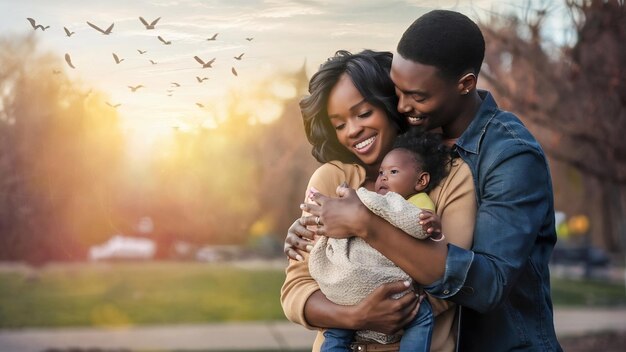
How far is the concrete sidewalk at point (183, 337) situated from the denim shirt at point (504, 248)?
22.0 ft

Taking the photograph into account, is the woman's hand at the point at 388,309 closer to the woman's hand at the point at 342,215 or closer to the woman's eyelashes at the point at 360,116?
the woman's hand at the point at 342,215

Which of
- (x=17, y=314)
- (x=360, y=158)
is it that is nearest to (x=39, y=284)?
(x=17, y=314)

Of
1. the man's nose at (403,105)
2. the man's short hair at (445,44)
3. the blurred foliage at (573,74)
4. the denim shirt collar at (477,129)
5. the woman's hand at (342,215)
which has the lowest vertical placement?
the blurred foliage at (573,74)

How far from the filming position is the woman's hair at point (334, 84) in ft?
10.3

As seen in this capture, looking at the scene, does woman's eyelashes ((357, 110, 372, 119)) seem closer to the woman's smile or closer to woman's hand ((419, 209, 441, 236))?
the woman's smile

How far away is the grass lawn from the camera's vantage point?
1161 centimetres

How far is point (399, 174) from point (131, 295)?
10.2m

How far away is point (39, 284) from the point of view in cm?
1216

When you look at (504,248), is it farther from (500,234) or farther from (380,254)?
(380,254)

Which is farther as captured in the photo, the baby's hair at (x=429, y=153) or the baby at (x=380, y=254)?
the baby's hair at (x=429, y=153)

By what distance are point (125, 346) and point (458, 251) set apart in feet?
26.3

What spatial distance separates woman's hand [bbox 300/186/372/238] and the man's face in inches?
14.6

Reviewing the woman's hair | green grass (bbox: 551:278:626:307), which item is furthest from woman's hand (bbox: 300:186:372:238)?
green grass (bbox: 551:278:626:307)

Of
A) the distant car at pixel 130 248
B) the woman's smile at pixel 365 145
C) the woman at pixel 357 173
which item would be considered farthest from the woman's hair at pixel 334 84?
the distant car at pixel 130 248
